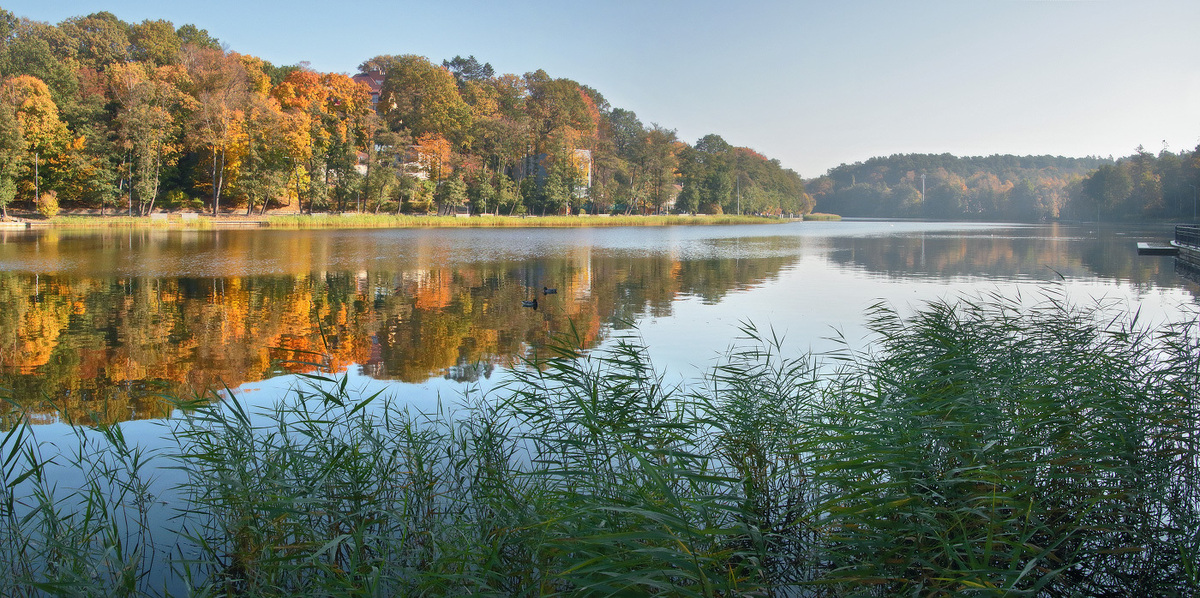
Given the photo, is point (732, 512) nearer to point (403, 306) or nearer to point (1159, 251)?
point (403, 306)

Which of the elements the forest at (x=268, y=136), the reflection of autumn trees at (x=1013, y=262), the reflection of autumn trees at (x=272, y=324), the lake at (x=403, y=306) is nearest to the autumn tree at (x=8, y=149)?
the forest at (x=268, y=136)

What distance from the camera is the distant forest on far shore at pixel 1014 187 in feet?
220

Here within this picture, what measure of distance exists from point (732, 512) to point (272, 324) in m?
8.50

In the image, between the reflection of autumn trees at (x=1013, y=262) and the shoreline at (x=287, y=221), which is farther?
the shoreline at (x=287, y=221)

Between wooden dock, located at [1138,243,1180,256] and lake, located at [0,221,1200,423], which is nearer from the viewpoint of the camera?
lake, located at [0,221,1200,423]

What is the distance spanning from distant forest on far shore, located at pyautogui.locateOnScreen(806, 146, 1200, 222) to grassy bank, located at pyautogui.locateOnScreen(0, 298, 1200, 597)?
67.0 metres

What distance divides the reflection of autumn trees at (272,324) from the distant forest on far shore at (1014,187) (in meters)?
61.9

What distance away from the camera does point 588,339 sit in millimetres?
8711

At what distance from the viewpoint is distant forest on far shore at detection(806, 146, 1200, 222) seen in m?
67.1

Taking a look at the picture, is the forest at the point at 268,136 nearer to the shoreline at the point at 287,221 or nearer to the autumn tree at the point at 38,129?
the autumn tree at the point at 38,129

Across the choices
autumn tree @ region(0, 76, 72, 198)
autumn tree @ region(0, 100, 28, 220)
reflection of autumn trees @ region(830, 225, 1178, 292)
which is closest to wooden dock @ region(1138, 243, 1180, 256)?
reflection of autumn trees @ region(830, 225, 1178, 292)

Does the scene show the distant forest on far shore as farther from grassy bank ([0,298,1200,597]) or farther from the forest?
grassy bank ([0,298,1200,597])

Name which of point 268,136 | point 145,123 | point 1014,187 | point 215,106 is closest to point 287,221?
point 268,136

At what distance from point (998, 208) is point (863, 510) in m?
140
